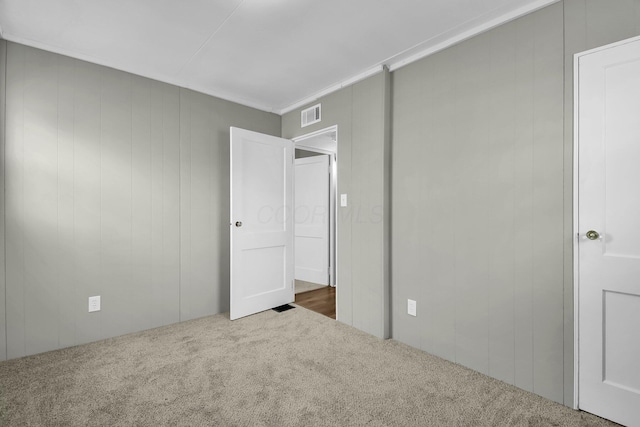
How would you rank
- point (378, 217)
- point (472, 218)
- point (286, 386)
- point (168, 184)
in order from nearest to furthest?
point (286, 386), point (472, 218), point (378, 217), point (168, 184)

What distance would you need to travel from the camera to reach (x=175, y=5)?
1.92m

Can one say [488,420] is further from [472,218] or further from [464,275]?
[472,218]

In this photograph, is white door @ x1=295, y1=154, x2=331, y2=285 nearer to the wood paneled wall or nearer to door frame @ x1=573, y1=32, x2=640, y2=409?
the wood paneled wall

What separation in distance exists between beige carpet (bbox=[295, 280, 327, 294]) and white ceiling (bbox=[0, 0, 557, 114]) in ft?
9.18

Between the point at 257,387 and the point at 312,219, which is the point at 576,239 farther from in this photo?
the point at 312,219

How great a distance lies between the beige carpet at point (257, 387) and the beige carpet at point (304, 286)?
67.5 inches

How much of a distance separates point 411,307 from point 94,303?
266 centimetres

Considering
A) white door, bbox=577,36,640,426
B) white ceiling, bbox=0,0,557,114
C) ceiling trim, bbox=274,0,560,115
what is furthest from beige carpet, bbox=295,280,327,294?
white door, bbox=577,36,640,426

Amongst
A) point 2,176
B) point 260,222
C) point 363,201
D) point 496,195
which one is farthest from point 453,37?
point 2,176

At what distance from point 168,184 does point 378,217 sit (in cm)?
203

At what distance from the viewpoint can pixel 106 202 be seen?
2.67 meters

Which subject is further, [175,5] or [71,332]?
[71,332]

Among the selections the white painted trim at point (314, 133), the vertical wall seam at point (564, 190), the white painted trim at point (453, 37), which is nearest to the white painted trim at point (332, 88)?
the white painted trim at point (453, 37)

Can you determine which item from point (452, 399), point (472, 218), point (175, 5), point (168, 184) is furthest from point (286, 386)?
point (175, 5)
